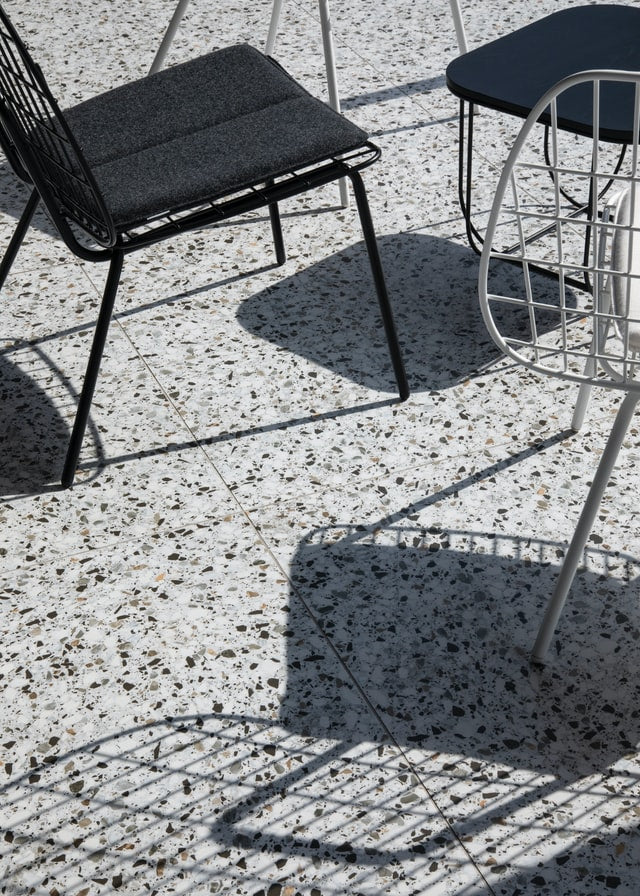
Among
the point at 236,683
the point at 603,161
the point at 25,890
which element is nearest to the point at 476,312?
the point at 603,161

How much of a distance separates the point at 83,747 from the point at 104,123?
105 cm

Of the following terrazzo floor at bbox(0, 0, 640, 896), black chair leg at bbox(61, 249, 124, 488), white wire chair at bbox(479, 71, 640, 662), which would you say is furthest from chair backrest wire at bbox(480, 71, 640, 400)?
black chair leg at bbox(61, 249, 124, 488)

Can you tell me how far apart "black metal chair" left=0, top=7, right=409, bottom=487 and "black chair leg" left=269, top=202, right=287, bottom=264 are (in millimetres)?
340

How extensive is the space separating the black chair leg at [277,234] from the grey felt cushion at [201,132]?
13.3 inches

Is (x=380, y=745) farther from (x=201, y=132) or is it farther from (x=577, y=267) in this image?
(x=201, y=132)

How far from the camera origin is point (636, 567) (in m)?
1.58

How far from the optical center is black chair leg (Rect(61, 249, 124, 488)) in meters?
1.61

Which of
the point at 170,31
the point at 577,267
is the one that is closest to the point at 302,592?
the point at 577,267

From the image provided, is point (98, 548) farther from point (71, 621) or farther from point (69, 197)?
point (69, 197)

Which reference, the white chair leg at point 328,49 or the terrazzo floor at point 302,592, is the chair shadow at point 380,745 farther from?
the white chair leg at point 328,49

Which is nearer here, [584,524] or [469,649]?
[584,524]

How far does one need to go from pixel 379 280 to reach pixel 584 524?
0.65 meters

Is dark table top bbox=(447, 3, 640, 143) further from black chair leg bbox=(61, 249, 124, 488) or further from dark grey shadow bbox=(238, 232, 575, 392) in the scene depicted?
black chair leg bbox=(61, 249, 124, 488)

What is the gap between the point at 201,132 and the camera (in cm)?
174
